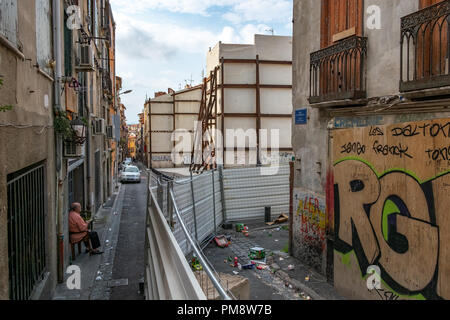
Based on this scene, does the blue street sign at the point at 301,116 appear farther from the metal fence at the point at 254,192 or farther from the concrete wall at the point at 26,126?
the concrete wall at the point at 26,126

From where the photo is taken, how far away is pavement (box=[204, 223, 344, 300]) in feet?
25.2

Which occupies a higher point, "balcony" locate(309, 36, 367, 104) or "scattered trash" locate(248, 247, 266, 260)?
"balcony" locate(309, 36, 367, 104)

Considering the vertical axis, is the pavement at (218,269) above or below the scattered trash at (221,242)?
below

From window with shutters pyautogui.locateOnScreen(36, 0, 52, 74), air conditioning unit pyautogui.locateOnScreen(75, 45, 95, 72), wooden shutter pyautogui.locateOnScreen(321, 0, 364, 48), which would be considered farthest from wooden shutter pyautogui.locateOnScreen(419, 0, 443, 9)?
air conditioning unit pyautogui.locateOnScreen(75, 45, 95, 72)

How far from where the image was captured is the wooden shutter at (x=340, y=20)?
7.53 m

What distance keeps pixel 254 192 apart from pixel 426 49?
9.07 m

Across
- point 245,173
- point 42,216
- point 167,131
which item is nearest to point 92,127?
point 245,173

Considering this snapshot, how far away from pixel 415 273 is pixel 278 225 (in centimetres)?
815

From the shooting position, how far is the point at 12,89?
448 cm

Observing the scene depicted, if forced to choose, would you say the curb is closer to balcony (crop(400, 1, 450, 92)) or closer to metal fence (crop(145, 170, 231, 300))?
metal fence (crop(145, 170, 231, 300))

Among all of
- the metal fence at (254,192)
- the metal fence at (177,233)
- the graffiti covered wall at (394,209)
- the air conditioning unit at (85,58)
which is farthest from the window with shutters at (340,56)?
the air conditioning unit at (85,58)

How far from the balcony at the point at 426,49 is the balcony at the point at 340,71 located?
97cm
